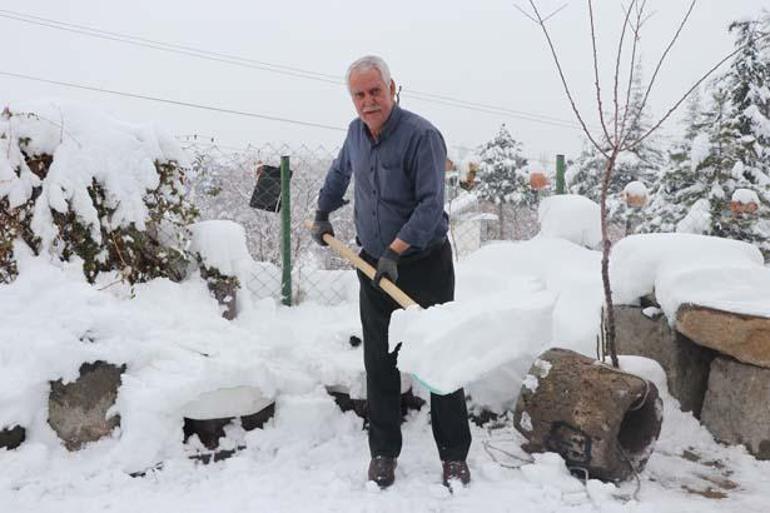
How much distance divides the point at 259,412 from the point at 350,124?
1.51 meters

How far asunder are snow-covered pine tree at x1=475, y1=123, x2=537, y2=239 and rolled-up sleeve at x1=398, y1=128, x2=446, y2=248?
23.5 meters

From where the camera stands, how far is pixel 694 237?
3359mm

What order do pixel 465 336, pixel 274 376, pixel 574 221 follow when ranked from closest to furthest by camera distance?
pixel 465 336 < pixel 274 376 < pixel 574 221

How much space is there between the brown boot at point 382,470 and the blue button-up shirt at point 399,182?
917mm

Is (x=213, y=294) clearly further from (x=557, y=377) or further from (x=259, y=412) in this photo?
(x=557, y=377)

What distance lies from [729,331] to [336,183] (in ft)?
6.86

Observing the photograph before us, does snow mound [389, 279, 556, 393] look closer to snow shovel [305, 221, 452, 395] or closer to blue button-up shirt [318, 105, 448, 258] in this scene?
snow shovel [305, 221, 452, 395]

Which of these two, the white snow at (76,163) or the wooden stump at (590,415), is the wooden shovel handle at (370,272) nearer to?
the wooden stump at (590,415)

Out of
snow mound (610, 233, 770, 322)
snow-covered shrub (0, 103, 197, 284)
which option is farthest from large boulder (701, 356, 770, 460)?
snow-covered shrub (0, 103, 197, 284)

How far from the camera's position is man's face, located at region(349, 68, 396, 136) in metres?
2.32

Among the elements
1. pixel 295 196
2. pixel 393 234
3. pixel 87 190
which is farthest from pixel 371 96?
pixel 295 196

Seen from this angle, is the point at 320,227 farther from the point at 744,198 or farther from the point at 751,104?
the point at 751,104

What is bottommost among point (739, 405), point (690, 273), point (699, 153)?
point (739, 405)

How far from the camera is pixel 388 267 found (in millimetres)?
2283
